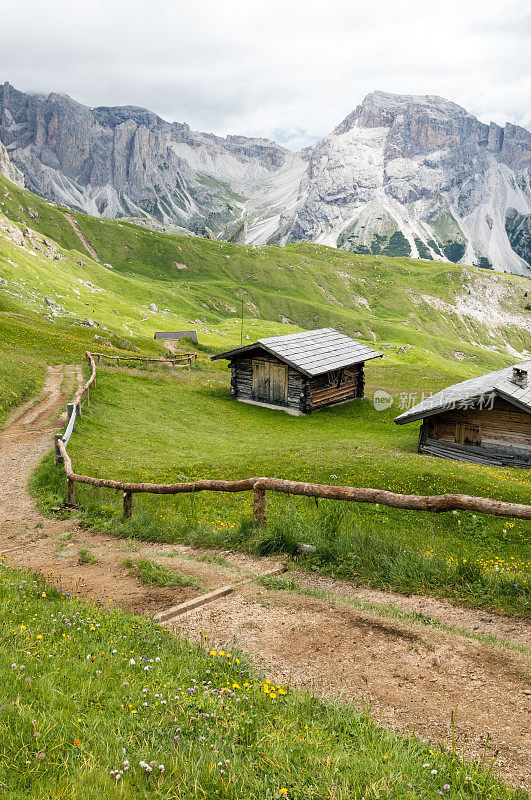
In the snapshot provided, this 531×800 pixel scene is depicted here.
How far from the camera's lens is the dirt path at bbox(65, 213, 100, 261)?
180325 millimetres

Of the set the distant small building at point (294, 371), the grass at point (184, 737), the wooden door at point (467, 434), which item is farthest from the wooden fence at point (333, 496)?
the distant small building at point (294, 371)

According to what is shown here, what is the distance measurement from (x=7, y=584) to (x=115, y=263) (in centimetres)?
18511

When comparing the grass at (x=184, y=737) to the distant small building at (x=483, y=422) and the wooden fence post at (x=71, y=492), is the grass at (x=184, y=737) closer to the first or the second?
the wooden fence post at (x=71, y=492)

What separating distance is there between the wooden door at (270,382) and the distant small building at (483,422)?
13.5 m

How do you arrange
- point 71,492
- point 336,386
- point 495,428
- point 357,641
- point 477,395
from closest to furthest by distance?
point 357,641, point 71,492, point 477,395, point 495,428, point 336,386

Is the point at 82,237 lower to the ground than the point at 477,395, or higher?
higher

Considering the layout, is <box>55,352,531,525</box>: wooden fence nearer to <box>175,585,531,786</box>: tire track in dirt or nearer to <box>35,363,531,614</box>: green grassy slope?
<box>35,363,531,614</box>: green grassy slope

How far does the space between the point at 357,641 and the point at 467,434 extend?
1036 inches

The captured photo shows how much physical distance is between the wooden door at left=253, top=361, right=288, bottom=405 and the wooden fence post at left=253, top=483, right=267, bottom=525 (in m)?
32.7

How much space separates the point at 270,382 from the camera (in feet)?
146

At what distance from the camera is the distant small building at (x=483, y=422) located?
29.0 metres

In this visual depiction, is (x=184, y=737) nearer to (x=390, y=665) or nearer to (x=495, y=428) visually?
(x=390, y=665)

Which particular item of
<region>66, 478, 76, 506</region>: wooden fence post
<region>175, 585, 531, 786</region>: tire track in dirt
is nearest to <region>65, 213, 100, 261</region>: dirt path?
<region>66, 478, 76, 506</region>: wooden fence post

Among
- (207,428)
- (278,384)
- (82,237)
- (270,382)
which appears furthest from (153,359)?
(82,237)
